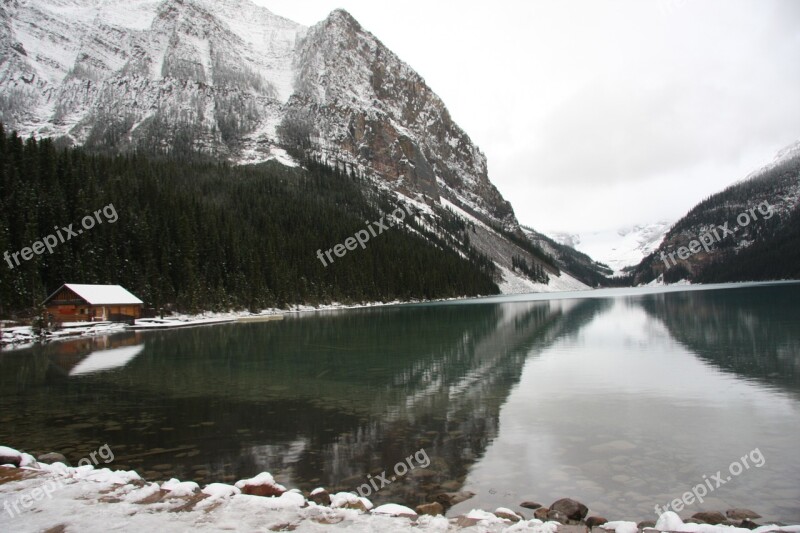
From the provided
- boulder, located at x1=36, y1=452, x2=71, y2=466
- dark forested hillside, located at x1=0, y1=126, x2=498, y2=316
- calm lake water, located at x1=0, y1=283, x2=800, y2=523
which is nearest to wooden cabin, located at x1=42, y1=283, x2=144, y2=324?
dark forested hillside, located at x1=0, y1=126, x2=498, y2=316

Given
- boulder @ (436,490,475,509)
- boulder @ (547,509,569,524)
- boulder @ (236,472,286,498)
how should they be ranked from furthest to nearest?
1. boulder @ (436,490,475,509)
2. boulder @ (236,472,286,498)
3. boulder @ (547,509,569,524)

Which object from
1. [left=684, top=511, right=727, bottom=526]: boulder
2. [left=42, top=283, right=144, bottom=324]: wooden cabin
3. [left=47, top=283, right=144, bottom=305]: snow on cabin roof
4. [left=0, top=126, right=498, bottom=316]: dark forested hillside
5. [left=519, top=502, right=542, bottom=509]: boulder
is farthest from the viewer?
[left=0, top=126, right=498, bottom=316]: dark forested hillside

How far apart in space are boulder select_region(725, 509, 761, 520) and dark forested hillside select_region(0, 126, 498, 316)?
61909 millimetres

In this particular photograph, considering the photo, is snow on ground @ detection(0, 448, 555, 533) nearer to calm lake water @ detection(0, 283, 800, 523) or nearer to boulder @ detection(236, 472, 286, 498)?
boulder @ detection(236, 472, 286, 498)

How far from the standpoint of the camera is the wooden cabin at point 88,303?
2501 inches

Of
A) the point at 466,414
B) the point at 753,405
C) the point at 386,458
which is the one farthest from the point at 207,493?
the point at 753,405

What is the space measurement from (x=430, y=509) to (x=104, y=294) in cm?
6926

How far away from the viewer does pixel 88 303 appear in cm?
6412

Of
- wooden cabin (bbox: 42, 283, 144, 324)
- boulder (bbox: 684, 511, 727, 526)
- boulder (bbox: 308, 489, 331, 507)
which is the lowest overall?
boulder (bbox: 684, 511, 727, 526)

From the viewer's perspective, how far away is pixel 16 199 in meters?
69.5

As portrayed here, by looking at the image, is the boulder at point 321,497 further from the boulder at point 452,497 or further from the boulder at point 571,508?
the boulder at point 571,508

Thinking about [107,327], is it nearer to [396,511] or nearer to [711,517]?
[396,511]

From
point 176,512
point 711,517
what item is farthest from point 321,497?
point 711,517

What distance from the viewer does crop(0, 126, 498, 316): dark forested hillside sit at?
6950 centimetres
